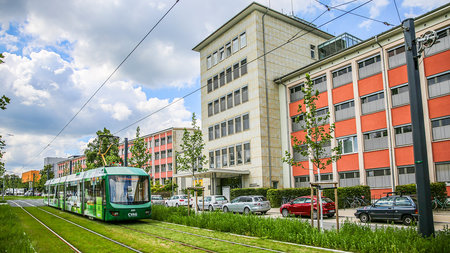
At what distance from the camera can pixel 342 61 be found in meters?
32.9

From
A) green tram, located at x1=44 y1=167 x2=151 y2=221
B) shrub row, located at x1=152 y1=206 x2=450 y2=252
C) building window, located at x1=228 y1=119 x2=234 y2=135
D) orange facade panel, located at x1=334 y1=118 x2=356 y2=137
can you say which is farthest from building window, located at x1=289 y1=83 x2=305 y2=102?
shrub row, located at x1=152 y1=206 x2=450 y2=252

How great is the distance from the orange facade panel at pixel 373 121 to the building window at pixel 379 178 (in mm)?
3435

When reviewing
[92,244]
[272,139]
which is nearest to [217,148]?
[272,139]

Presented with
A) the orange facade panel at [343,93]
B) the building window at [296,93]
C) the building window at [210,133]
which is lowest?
the building window at [210,133]

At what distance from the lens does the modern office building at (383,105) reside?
25.5 metres

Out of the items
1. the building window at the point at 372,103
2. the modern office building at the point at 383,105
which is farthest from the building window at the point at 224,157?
the building window at the point at 372,103

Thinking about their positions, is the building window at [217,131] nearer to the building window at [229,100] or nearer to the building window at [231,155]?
the building window at [231,155]

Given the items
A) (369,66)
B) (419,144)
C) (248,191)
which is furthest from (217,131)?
(419,144)

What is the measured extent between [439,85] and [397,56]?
4.08m

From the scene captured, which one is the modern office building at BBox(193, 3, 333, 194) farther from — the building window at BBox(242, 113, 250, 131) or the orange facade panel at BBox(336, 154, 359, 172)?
the orange facade panel at BBox(336, 154, 359, 172)

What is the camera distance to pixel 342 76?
33031 millimetres

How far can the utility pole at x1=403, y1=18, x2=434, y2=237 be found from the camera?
9656mm

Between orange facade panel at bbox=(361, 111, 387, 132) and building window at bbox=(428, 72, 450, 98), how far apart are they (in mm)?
3948

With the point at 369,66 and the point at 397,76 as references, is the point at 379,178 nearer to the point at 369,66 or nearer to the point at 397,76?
the point at 397,76
